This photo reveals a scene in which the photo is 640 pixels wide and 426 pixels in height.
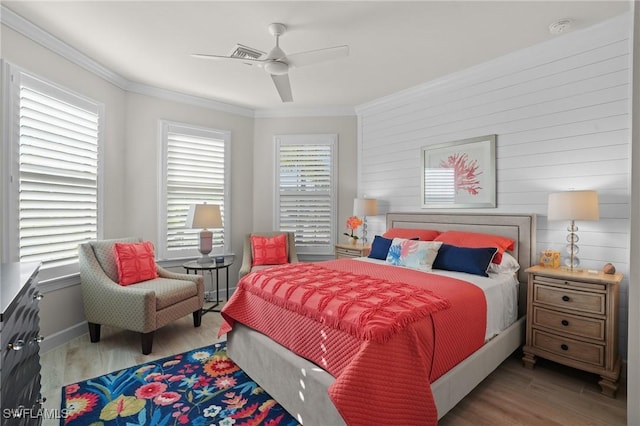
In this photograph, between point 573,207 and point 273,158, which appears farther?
point 273,158

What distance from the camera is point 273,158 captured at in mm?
5098

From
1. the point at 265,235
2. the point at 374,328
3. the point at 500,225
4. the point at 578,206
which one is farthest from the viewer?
the point at 265,235

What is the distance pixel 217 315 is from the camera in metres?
4.05

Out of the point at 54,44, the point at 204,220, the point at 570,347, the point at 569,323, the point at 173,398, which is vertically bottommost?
the point at 173,398

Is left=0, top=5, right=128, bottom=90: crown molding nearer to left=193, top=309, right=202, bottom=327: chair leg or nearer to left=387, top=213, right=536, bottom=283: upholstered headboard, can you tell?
left=193, top=309, right=202, bottom=327: chair leg

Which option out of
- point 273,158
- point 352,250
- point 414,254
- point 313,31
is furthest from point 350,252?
point 313,31

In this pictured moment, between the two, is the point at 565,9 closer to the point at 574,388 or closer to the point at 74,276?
the point at 574,388

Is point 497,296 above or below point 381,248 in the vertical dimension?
below

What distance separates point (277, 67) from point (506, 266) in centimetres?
266

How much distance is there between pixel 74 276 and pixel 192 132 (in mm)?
2307

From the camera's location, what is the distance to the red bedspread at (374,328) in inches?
62.1

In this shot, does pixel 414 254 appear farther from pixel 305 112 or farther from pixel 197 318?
pixel 305 112

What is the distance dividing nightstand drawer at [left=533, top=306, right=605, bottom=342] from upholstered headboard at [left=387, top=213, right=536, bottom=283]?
0.54m

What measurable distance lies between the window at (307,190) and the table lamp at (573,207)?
290 centimetres
